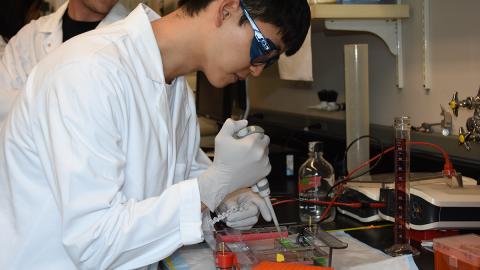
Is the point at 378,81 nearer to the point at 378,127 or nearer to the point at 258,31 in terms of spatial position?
the point at 378,127

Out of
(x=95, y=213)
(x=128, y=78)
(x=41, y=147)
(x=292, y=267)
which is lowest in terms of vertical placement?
(x=292, y=267)

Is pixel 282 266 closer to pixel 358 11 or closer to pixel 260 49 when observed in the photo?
Result: pixel 260 49

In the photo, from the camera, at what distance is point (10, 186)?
1.13 m


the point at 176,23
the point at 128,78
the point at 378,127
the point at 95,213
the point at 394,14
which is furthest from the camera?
the point at 378,127

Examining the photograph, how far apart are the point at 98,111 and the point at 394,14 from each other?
1.28 m

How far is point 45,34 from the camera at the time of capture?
7.11 ft

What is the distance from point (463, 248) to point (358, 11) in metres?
1.01

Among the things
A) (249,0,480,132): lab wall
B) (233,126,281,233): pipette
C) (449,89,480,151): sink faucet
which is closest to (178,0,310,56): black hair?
(233,126,281,233): pipette

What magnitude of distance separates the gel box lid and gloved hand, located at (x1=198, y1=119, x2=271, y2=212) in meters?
0.41

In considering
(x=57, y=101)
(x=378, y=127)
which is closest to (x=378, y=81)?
(x=378, y=127)

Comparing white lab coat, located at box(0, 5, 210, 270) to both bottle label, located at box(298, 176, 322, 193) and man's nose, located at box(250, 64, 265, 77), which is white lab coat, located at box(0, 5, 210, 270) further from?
bottle label, located at box(298, 176, 322, 193)

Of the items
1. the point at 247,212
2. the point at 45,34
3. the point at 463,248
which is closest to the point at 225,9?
the point at 247,212

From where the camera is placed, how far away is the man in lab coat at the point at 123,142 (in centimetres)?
100

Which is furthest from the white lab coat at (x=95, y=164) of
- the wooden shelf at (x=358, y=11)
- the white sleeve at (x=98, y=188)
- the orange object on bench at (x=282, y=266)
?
the wooden shelf at (x=358, y=11)
